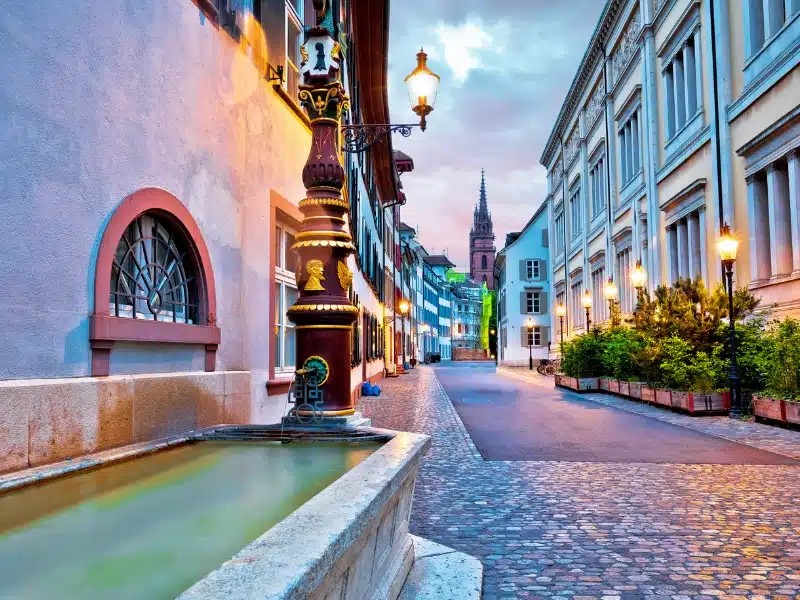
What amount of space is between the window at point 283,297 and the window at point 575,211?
105 feet

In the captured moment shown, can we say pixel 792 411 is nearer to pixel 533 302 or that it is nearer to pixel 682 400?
pixel 682 400

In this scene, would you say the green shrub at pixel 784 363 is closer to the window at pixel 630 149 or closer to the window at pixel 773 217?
the window at pixel 773 217

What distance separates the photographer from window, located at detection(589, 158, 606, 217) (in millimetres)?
32938

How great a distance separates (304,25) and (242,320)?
15.7 feet

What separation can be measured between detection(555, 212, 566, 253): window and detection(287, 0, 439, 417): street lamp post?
4019 centimetres

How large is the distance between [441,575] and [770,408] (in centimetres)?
990

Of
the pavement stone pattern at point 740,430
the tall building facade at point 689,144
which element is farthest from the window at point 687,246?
the pavement stone pattern at point 740,430

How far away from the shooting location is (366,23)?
701 inches

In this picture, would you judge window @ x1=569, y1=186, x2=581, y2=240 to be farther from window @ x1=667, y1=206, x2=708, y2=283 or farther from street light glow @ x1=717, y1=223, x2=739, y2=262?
street light glow @ x1=717, y1=223, x2=739, y2=262

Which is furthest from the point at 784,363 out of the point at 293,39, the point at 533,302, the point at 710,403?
the point at 533,302

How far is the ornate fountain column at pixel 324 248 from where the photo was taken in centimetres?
480

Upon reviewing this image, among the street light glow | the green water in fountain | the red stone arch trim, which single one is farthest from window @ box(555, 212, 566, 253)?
the green water in fountain

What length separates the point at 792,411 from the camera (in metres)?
10.9

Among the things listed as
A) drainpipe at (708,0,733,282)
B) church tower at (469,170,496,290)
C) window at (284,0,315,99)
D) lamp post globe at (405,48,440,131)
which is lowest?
lamp post globe at (405,48,440,131)
